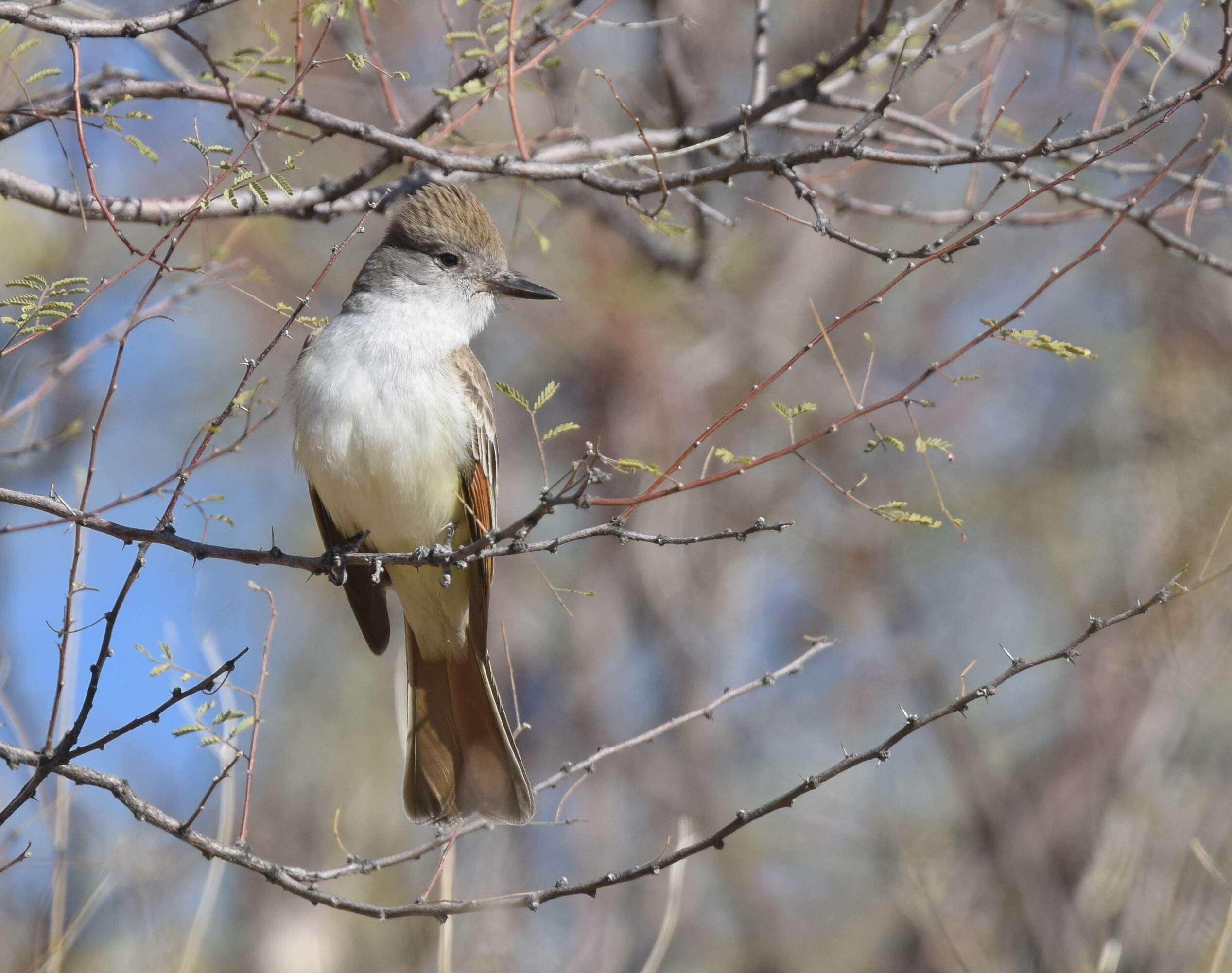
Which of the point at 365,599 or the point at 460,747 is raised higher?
the point at 365,599

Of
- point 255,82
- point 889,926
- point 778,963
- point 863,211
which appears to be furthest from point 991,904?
point 255,82

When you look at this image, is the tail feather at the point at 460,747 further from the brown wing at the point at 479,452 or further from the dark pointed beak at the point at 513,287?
the dark pointed beak at the point at 513,287

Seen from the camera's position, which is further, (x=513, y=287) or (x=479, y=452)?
(x=513, y=287)

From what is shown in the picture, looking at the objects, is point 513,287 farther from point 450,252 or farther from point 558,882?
point 558,882

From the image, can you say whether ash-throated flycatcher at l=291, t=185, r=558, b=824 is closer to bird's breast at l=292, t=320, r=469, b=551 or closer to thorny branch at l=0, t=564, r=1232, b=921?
bird's breast at l=292, t=320, r=469, b=551

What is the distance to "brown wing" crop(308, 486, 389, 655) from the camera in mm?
4590

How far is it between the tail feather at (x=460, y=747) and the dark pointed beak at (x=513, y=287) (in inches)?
48.5

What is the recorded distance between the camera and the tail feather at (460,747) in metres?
4.25

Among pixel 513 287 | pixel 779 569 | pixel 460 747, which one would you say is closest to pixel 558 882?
pixel 460 747

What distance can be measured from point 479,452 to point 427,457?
0.24 meters

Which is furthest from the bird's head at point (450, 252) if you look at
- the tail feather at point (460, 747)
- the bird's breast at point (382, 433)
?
the tail feather at point (460, 747)

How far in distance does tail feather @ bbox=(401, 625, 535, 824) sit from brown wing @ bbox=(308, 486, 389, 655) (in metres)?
0.20

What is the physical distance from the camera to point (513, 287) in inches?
186

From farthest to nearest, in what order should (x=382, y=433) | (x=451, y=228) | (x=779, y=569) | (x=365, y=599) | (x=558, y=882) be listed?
1. (x=779, y=569)
2. (x=451, y=228)
3. (x=365, y=599)
4. (x=382, y=433)
5. (x=558, y=882)
